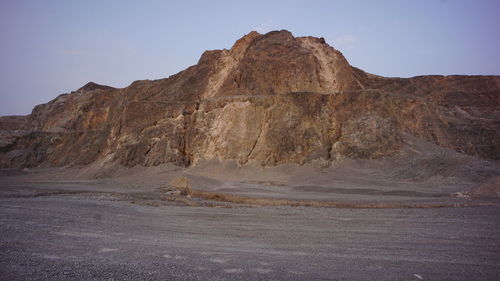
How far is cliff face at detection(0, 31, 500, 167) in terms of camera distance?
33656mm

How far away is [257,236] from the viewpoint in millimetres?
10539

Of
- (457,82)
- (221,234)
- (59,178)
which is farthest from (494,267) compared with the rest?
(457,82)

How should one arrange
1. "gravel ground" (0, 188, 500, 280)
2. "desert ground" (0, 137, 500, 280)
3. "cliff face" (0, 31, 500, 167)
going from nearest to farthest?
"gravel ground" (0, 188, 500, 280) < "desert ground" (0, 137, 500, 280) < "cliff face" (0, 31, 500, 167)

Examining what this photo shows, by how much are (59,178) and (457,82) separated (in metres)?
48.8

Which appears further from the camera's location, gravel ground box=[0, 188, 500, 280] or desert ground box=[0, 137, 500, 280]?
desert ground box=[0, 137, 500, 280]

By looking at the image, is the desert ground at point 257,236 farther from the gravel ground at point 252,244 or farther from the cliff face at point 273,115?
the cliff face at point 273,115

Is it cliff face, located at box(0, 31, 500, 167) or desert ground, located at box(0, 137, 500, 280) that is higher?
cliff face, located at box(0, 31, 500, 167)

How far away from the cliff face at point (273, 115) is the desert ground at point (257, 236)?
10251 millimetres

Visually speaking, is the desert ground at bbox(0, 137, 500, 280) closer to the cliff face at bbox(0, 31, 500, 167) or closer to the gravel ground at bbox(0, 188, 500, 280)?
→ the gravel ground at bbox(0, 188, 500, 280)

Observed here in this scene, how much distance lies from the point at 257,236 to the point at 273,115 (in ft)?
82.4

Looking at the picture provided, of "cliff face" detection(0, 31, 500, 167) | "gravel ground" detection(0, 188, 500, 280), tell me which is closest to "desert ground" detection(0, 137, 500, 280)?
"gravel ground" detection(0, 188, 500, 280)

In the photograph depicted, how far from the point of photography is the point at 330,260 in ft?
25.8

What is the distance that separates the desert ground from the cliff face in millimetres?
10251

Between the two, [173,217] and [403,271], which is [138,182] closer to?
[173,217]
